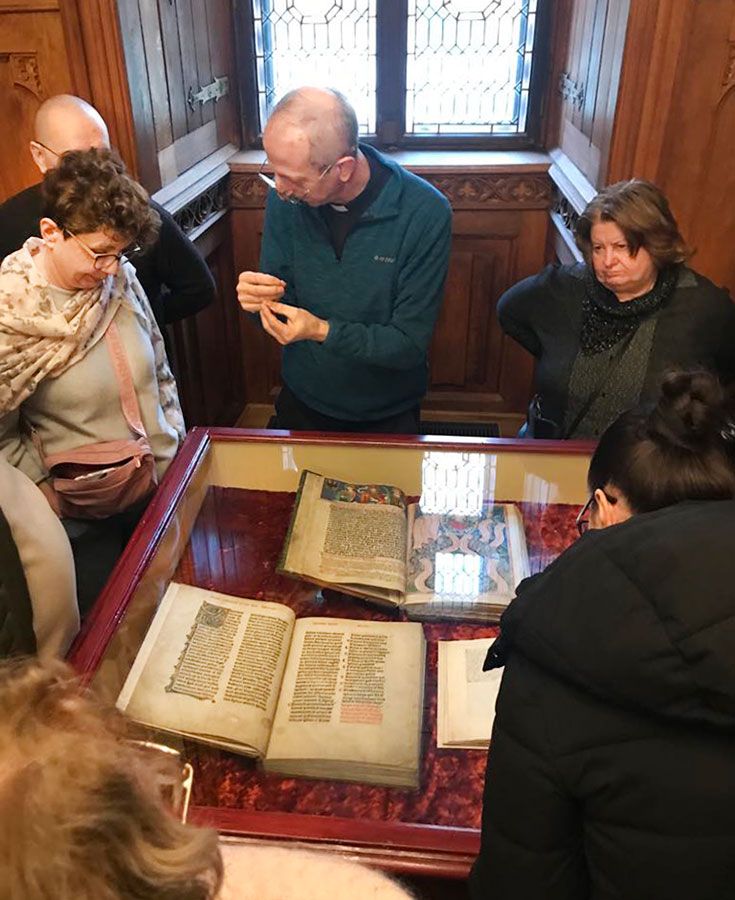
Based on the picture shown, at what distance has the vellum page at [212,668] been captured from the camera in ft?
4.23

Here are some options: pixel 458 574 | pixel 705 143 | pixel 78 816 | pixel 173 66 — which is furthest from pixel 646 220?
pixel 78 816

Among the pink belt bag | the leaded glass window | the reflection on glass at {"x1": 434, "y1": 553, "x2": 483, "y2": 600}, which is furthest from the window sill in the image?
the reflection on glass at {"x1": 434, "y1": 553, "x2": 483, "y2": 600}

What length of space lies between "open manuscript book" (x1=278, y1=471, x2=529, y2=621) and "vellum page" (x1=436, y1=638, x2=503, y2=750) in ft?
0.30

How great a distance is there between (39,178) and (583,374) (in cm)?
177

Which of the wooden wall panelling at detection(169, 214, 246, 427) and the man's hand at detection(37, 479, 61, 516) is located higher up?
the man's hand at detection(37, 479, 61, 516)

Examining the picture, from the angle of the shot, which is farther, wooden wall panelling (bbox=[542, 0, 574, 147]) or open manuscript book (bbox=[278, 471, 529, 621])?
wooden wall panelling (bbox=[542, 0, 574, 147])

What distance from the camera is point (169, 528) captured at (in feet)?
5.37

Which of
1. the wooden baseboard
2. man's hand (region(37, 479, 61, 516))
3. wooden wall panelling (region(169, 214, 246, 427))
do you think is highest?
man's hand (region(37, 479, 61, 516))

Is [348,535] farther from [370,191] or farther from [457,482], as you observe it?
[370,191]

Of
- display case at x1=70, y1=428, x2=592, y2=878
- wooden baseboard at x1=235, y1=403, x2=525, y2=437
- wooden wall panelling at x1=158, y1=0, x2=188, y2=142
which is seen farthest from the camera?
wooden baseboard at x1=235, y1=403, x2=525, y2=437

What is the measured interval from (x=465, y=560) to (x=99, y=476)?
79cm

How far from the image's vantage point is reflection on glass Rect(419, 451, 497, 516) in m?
1.83

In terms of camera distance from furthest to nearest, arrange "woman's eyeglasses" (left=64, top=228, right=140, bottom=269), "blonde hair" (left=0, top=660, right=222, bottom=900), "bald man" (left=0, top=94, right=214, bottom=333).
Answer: "bald man" (left=0, top=94, right=214, bottom=333) → "woman's eyeglasses" (left=64, top=228, right=140, bottom=269) → "blonde hair" (left=0, top=660, right=222, bottom=900)

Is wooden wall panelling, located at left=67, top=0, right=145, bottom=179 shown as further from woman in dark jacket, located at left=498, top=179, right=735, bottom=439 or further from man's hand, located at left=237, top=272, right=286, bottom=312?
woman in dark jacket, located at left=498, top=179, right=735, bottom=439
